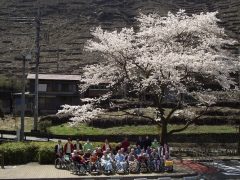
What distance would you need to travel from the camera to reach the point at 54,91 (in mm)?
57188

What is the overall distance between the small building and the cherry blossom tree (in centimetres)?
2872

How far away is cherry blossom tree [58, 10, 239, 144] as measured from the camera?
25703 millimetres

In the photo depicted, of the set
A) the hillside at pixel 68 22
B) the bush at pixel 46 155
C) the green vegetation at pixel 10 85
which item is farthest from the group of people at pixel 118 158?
the hillside at pixel 68 22

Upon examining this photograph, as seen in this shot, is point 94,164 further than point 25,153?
No

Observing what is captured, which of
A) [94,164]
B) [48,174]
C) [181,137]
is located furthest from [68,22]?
[48,174]

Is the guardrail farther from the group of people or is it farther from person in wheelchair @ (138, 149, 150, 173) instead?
person in wheelchair @ (138, 149, 150, 173)

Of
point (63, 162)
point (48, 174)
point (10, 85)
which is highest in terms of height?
point (10, 85)

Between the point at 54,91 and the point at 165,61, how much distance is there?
34.0 m

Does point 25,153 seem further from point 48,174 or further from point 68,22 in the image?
point 68,22

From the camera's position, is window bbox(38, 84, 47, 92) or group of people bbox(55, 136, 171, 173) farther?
window bbox(38, 84, 47, 92)

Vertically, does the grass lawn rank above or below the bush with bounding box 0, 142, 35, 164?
above

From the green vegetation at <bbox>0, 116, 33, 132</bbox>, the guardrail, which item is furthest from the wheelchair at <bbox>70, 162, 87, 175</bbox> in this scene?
the green vegetation at <bbox>0, 116, 33, 132</bbox>

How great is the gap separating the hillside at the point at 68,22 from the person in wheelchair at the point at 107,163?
50344 millimetres

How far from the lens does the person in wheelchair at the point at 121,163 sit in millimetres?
20906
